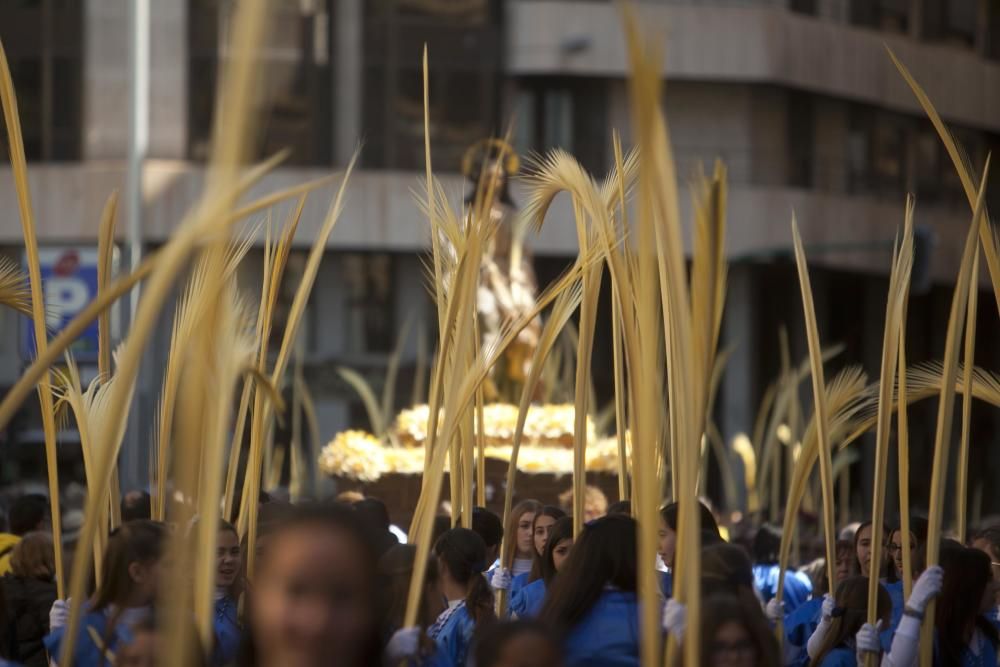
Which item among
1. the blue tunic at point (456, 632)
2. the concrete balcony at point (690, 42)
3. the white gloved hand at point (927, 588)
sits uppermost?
the concrete balcony at point (690, 42)

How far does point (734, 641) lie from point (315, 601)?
119 cm

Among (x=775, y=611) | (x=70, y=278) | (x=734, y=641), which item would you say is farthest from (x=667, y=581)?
(x=70, y=278)

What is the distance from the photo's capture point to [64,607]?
6137mm

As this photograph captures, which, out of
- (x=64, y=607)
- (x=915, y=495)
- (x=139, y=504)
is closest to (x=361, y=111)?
(x=915, y=495)

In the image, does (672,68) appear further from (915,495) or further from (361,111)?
(915,495)

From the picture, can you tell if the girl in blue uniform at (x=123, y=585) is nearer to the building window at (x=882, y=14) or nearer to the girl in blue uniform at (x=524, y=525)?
the girl in blue uniform at (x=524, y=525)

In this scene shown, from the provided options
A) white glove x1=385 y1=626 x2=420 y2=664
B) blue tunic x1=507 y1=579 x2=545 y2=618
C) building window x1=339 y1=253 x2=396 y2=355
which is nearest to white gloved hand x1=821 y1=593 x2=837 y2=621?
blue tunic x1=507 y1=579 x2=545 y2=618

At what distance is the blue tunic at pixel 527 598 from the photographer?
23.4 feet

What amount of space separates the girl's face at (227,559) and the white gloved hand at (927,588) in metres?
2.19

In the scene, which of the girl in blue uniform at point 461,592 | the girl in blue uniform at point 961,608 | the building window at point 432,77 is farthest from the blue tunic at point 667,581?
the building window at point 432,77

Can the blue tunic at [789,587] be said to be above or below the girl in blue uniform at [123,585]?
below

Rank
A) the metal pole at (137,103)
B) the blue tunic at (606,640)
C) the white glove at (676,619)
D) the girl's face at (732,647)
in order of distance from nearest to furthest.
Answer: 1. the girl's face at (732,647)
2. the white glove at (676,619)
3. the blue tunic at (606,640)
4. the metal pole at (137,103)

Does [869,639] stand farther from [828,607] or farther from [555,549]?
[555,549]

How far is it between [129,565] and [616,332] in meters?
2.95
